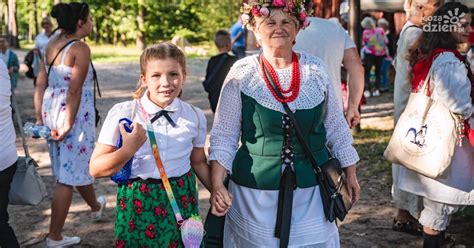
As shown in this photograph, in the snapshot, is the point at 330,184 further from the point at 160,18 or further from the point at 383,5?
the point at 160,18

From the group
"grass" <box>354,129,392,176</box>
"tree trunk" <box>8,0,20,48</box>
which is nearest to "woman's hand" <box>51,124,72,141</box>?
"grass" <box>354,129,392,176</box>

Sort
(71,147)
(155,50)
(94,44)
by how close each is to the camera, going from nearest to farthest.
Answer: (155,50), (71,147), (94,44)

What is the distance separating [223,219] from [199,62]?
19.7 m

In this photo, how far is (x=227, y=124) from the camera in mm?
2633

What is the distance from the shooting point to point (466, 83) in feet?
11.8

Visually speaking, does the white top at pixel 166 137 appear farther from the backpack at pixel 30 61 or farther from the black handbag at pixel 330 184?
the backpack at pixel 30 61

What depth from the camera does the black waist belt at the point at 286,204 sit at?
2.56 meters

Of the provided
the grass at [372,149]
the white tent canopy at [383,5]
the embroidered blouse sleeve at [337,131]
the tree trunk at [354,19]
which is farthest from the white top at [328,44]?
the white tent canopy at [383,5]

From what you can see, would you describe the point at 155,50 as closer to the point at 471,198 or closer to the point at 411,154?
the point at 411,154

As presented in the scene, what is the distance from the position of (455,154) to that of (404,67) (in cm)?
95

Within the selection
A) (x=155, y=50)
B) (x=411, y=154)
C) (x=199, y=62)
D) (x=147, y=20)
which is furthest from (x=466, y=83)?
(x=147, y=20)

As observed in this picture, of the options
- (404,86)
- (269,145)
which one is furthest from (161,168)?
(404,86)

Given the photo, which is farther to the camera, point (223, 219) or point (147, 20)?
point (147, 20)

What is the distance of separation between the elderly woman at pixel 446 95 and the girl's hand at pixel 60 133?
2.51 metres
